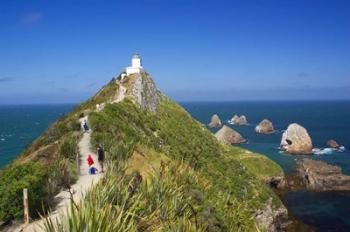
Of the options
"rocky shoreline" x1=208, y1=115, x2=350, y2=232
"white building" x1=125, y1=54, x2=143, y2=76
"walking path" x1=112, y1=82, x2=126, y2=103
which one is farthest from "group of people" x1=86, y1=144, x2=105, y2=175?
"white building" x1=125, y1=54, x2=143, y2=76

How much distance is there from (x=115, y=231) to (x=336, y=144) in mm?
117143

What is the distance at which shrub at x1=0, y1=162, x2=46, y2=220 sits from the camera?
1718 cm

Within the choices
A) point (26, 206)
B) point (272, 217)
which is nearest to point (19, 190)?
point (26, 206)

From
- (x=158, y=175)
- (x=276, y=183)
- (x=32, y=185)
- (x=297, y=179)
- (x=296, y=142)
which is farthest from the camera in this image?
(x=296, y=142)

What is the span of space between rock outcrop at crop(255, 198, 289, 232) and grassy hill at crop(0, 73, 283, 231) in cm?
73

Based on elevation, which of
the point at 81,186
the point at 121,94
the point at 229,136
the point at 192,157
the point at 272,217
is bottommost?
the point at 272,217

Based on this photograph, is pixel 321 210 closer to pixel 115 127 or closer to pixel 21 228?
pixel 115 127

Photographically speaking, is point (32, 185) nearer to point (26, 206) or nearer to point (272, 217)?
point (26, 206)

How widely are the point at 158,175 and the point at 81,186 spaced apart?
10.6 ft

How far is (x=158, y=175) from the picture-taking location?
17.8 metres

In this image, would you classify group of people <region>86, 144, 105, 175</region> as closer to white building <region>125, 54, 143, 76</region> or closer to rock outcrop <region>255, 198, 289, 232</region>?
rock outcrop <region>255, 198, 289, 232</region>

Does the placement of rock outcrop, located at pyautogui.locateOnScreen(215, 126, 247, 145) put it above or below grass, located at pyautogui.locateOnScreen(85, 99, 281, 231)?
below

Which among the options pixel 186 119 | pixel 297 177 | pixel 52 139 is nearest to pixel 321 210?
pixel 297 177

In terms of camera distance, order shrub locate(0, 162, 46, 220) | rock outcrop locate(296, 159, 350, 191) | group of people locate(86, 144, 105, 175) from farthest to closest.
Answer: rock outcrop locate(296, 159, 350, 191), group of people locate(86, 144, 105, 175), shrub locate(0, 162, 46, 220)
